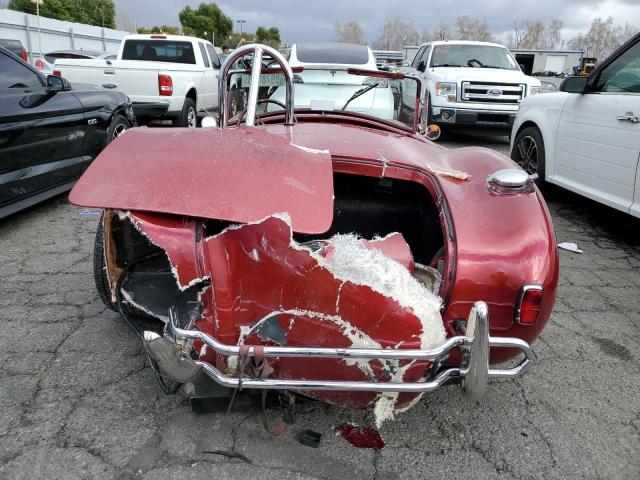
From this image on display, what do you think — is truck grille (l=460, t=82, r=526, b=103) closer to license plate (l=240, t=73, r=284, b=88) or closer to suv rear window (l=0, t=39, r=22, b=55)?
license plate (l=240, t=73, r=284, b=88)

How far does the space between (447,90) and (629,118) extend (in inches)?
203

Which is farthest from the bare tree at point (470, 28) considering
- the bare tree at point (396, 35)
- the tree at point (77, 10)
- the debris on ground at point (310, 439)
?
the debris on ground at point (310, 439)

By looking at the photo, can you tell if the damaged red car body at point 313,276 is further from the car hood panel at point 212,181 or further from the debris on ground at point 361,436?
the debris on ground at point 361,436

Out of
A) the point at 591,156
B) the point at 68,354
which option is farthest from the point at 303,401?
the point at 591,156

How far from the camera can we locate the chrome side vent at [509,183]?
6.73ft

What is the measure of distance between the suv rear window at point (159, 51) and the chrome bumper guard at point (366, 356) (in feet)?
31.1

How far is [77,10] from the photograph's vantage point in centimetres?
3972

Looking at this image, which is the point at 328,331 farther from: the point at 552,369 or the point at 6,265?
the point at 6,265

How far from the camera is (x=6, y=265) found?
3.67m

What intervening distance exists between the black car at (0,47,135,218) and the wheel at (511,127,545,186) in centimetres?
463

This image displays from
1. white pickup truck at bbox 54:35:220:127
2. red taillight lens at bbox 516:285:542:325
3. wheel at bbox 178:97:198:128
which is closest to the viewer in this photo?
red taillight lens at bbox 516:285:542:325

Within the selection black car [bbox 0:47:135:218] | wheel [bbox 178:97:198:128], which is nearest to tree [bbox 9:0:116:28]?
wheel [bbox 178:97:198:128]

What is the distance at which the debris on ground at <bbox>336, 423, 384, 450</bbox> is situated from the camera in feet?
6.77

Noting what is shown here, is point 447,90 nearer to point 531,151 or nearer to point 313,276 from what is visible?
point 531,151
